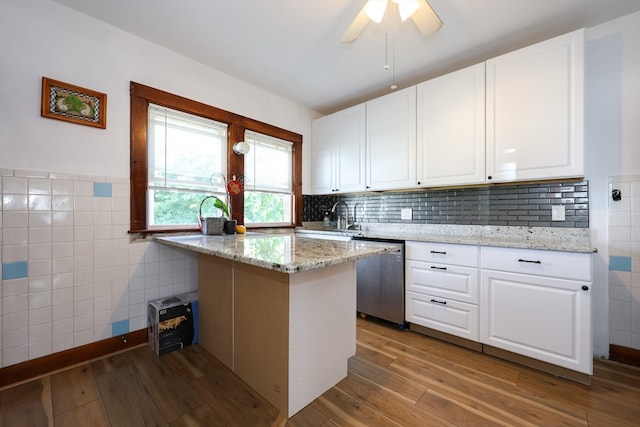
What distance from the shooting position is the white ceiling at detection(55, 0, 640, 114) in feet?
5.64

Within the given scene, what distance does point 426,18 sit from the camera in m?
1.50

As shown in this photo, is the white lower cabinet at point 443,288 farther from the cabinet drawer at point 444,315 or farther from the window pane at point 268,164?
the window pane at point 268,164

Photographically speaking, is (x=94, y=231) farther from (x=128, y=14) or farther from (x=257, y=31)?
(x=257, y=31)

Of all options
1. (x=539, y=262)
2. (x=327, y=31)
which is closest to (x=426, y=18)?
(x=327, y=31)

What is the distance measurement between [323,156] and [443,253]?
1.91 meters

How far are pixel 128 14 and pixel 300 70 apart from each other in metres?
1.34

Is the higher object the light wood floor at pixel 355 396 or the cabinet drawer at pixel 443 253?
the cabinet drawer at pixel 443 253

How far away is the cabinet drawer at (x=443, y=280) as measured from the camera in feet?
6.48

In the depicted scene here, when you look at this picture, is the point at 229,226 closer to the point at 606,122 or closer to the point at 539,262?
the point at 539,262

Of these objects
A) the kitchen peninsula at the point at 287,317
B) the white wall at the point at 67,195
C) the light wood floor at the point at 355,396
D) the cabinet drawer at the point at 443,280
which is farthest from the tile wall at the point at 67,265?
the cabinet drawer at the point at 443,280

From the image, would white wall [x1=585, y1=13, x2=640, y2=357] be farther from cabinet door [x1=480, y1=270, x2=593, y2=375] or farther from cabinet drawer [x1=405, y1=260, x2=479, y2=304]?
cabinet drawer [x1=405, y1=260, x2=479, y2=304]

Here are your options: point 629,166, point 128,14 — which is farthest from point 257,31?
point 629,166

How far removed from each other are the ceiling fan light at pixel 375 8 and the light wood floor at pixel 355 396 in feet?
7.04

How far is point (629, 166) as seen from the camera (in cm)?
181
